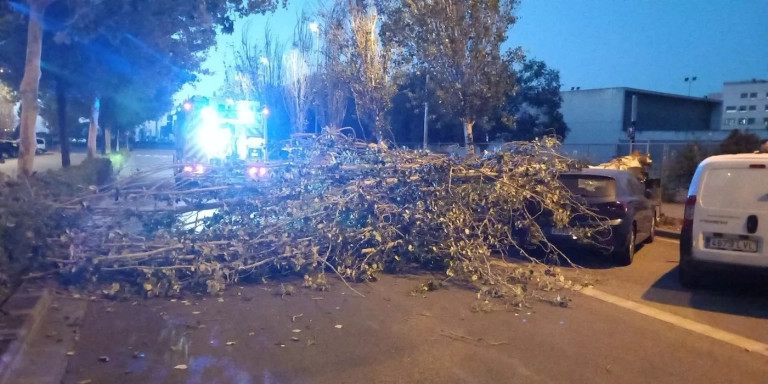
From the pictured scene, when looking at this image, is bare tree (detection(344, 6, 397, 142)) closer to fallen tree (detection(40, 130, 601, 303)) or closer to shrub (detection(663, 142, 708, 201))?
shrub (detection(663, 142, 708, 201))

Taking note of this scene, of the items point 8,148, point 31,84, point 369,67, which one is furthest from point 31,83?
point 8,148

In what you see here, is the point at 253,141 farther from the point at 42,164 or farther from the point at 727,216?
the point at 42,164

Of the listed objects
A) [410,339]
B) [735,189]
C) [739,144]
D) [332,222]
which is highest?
[739,144]

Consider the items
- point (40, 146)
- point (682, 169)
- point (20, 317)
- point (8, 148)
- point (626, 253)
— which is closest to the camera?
point (20, 317)

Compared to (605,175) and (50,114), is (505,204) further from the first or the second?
(50,114)

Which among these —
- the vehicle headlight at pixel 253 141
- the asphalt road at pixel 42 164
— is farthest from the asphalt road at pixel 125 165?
the vehicle headlight at pixel 253 141

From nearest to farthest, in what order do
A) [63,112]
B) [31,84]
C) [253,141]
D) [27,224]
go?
[27,224]
[31,84]
[63,112]
[253,141]

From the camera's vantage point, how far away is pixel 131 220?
29.8ft

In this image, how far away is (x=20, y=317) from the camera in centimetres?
655

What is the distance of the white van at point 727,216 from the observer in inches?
314

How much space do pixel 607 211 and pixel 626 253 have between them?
78cm

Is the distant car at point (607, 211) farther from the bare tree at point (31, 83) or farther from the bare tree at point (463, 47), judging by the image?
the bare tree at point (31, 83)

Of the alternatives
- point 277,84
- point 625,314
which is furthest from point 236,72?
point 625,314

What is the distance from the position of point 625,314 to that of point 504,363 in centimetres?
247
